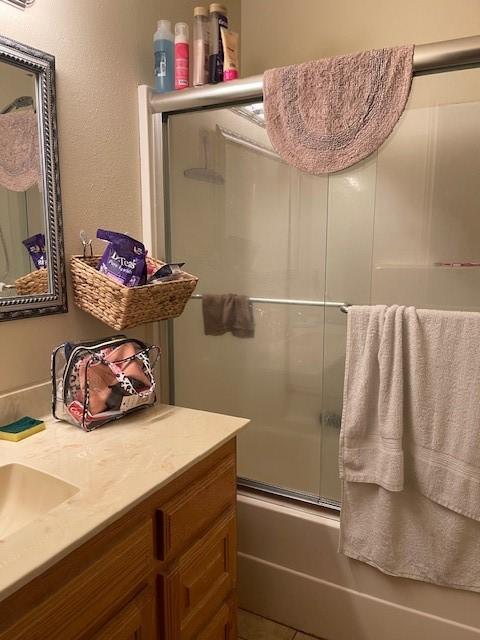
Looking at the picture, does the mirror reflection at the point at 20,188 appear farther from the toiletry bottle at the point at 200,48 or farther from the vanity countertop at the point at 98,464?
the toiletry bottle at the point at 200,48

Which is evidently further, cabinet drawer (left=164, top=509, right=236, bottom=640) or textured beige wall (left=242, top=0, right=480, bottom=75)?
textured beige wall (left=242, top=0, right=480, bottom=75)

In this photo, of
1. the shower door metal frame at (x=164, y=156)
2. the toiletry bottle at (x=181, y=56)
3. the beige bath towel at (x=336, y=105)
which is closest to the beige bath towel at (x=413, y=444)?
the shower door metal frame at (x=164, y=156)

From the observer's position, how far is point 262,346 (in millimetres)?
1958

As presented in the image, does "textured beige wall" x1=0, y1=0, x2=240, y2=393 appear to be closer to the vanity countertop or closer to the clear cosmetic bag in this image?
the clear cosmetic bag

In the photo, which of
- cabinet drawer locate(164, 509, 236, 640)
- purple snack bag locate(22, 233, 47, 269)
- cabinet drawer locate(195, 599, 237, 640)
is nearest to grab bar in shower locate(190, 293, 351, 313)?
purple snack bag locate(22, 233, 47, 269)

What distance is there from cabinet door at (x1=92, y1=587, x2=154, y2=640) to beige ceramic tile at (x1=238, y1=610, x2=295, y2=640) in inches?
29.2

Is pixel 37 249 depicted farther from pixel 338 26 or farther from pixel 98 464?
pixel 338 26

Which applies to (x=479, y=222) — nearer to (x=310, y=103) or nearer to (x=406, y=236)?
(x=406, y=236)

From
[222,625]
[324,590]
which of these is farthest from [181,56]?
[324,590]

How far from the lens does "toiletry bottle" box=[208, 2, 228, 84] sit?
58.9 inches

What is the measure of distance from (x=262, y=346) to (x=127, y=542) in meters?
1.19

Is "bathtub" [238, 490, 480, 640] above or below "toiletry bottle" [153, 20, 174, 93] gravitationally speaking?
below

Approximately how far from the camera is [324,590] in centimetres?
149

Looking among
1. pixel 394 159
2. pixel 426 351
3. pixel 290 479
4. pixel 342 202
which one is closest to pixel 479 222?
pixel 394 159
